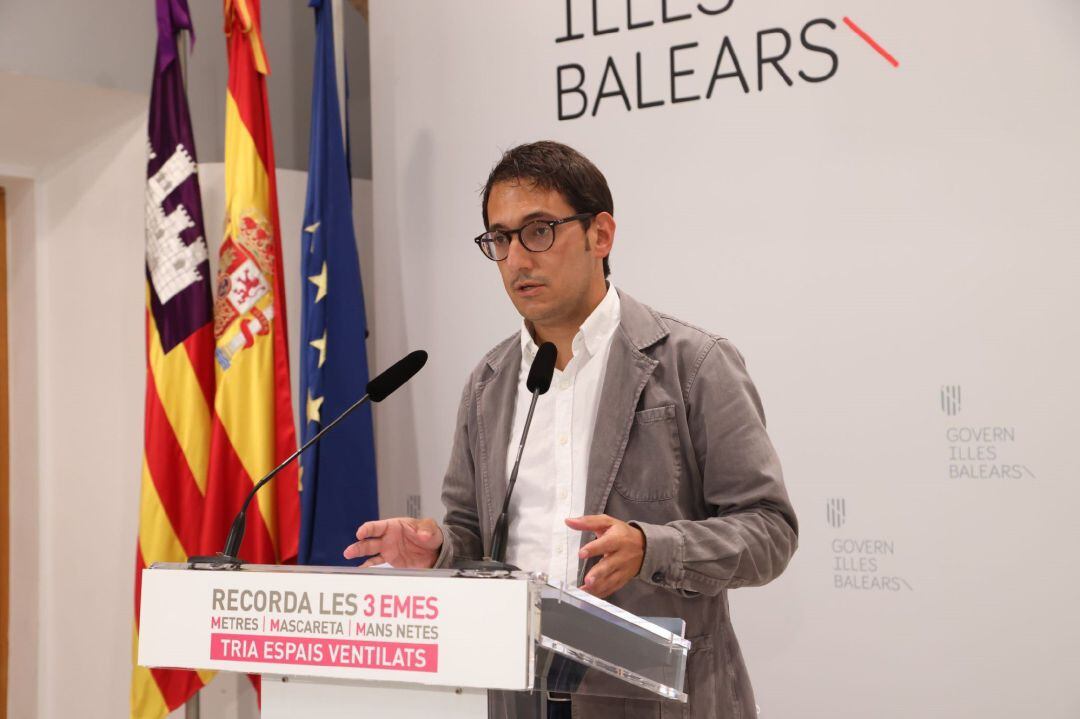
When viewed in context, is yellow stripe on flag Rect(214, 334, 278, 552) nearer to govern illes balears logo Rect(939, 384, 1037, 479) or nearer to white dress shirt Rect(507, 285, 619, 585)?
white dress shirt Rect(507, 285, 619, 585)

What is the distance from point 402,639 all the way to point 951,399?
179 cm

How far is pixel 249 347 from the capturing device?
3115 millimetres

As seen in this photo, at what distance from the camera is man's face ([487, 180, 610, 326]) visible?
1856mm

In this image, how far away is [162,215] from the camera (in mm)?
3143

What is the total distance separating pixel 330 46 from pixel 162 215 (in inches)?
29.0

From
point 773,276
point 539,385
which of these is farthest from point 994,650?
point 539,385

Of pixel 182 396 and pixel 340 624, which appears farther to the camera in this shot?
Answer: pixel 182 396

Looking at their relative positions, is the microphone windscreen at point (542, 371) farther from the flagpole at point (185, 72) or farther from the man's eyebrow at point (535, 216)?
the flagpole at point (185, 72)

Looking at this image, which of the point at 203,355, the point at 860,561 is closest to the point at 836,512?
the point at 860,561

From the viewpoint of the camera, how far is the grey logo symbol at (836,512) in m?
2.67

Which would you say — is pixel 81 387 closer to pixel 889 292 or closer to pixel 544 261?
pixel 544 261

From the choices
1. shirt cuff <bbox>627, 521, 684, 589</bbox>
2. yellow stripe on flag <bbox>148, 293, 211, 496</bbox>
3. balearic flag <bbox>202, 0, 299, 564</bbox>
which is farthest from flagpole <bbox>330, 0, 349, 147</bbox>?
shirt cuff <bbox>627, 521, 684, 589</bbox>

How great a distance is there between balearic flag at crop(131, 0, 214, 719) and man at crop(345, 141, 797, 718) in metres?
1.41

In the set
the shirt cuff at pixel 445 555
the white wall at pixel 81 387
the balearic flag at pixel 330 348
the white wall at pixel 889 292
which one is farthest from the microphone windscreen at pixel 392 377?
the white wall at pixel 81 387
